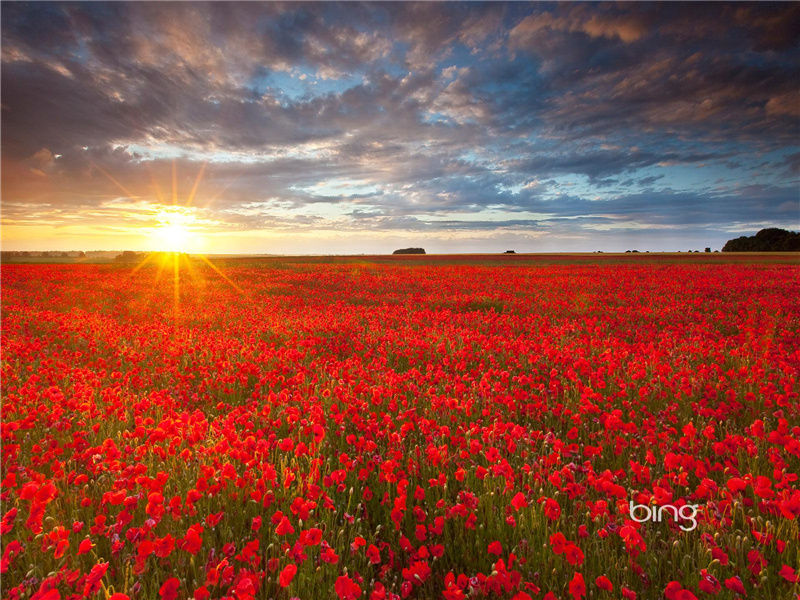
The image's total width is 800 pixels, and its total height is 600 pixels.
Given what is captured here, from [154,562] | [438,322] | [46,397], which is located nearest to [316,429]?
[154,562]

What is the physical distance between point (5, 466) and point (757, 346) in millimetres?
10938

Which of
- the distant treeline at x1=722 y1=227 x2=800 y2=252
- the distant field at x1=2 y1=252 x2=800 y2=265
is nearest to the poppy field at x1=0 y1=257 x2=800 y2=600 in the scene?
the distant field at x1=2 y1=252 x2=800 y2=265

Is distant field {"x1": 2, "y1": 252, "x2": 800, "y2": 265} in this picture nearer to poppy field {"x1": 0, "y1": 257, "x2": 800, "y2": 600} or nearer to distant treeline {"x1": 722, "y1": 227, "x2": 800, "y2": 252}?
poppy field {"x1": 0, "y1": 257, "x2": 800, "y2": 600}

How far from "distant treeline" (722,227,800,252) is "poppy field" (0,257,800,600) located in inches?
4586

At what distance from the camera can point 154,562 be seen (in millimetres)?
2512

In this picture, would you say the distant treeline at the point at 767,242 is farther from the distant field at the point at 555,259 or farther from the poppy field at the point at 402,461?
the poppy field at the point at 402,461

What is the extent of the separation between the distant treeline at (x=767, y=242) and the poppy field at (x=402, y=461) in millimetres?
116492

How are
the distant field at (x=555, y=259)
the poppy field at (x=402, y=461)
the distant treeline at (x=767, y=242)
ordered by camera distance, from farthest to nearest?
the distant treeline at (x=767, y=242)
the distant field at (x=555, y=259)
the poppy field at (x=402, y=461)

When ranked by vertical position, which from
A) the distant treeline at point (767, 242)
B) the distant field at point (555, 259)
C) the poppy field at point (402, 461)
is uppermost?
the distant treeline at point (767, 242)

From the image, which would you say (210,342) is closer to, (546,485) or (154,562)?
(154,562)

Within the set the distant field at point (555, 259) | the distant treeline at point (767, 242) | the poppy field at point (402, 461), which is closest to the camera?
the poppy field at point (402, 461)

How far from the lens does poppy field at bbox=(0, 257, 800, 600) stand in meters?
2.42

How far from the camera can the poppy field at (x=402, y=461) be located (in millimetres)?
2422

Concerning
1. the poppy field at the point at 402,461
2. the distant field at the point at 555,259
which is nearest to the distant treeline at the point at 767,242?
the distant field at the point at 555,259
